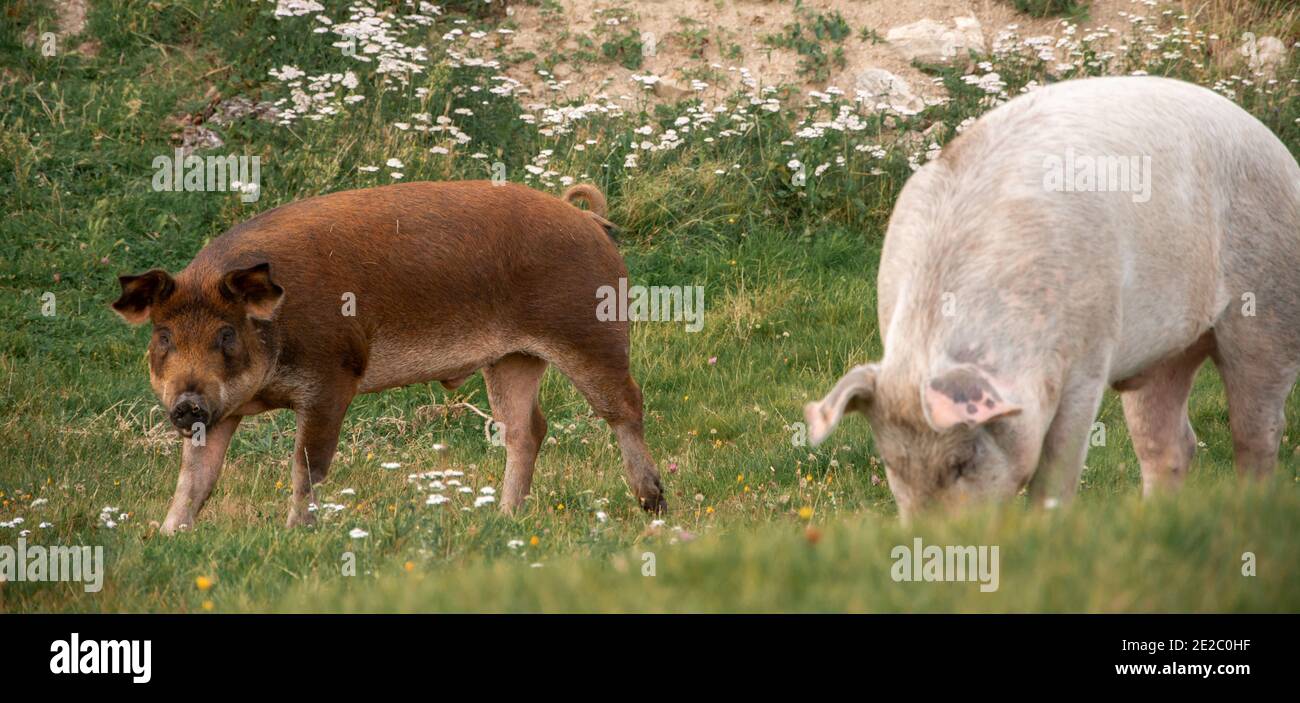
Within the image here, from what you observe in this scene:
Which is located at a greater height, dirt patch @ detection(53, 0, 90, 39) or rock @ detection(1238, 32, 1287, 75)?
rock @ detection(1238, 32, 1287, 75)

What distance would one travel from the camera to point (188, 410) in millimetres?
6262

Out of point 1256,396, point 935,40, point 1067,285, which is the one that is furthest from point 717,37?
point 1067,285

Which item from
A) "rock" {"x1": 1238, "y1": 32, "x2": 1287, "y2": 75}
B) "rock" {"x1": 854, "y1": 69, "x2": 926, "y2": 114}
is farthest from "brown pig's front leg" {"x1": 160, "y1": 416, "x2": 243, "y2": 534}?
"rock" {"x1": 1238, "y1": 32, "x2": 1287, "y2": 75}

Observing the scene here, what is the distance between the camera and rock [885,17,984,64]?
1305 centimetres

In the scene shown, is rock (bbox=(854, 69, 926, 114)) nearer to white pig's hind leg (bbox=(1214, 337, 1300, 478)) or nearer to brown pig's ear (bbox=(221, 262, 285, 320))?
white pig's hind leg (bbox=(1214, 337, 1300, 478))

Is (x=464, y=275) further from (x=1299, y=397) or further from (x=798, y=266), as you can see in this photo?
(x=1299, y=397)

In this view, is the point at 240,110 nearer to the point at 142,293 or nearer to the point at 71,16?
the point at 71,16

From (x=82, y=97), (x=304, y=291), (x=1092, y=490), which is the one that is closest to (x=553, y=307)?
(x=304, y=291)

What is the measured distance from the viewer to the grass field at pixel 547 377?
3.49 meters

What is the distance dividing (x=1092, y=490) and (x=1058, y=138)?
250 cm

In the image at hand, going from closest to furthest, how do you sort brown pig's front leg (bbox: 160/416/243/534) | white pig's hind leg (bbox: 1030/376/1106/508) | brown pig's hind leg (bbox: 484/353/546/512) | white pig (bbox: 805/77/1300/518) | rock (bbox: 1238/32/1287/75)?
1. white pig (bbox: 805/77/1300/518)
2. white pig's hind leg (bbox: 1030/376/1106/508)
3. brown pig's front leg (bbox: 160/416/243/534)
4. brown pig's hind leg (bbox: 484/353/546/512)
5. rock (bbox: 1238/32/1287/75)

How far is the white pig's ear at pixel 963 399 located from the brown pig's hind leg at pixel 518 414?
367cm

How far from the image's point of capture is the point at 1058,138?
5156 millimetres

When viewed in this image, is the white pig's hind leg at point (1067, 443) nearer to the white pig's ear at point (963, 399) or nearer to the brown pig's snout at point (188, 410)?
the white pig's ear at point (963, 399)
